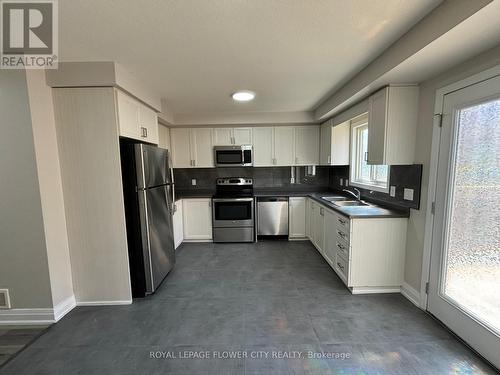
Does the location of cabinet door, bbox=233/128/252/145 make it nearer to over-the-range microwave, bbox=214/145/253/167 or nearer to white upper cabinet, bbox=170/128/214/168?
over-the-range microwave, bbox=214/145/253/167

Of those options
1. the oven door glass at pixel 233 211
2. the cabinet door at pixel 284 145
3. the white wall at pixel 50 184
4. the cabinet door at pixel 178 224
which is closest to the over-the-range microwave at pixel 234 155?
the cabinet door at pixel 284 145

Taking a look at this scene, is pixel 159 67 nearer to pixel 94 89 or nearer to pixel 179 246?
pixel 94 89

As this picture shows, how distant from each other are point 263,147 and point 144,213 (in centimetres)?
253

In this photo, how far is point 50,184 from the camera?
6.51ft

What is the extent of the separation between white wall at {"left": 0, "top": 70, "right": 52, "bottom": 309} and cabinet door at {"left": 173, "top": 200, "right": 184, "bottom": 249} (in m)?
1.80

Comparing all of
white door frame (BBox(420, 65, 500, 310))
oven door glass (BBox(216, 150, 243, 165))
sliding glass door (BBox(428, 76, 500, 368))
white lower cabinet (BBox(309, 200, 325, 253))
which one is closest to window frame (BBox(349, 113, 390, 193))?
white lower cabinet (BBox(309, 200, 325, 253))

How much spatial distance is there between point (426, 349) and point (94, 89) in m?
3.49

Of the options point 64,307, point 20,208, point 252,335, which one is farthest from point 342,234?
point 20,208

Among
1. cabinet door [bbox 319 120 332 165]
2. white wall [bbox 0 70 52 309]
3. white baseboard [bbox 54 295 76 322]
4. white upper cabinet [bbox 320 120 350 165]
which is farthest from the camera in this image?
cabinet door [bbox 319 120 332 165]

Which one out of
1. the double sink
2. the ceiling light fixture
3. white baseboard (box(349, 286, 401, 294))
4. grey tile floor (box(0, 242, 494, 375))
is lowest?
grey tile floor (box(0, 242, 494, 375))

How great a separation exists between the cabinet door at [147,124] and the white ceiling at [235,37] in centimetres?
31

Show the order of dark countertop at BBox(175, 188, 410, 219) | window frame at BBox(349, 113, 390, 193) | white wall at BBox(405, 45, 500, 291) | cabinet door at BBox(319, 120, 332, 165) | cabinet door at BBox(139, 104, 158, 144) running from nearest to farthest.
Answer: white wall at BBox(405, 45, 500, 291), dark countertop at BBox(175, 188, 410, 219), cabinet door at BBox(139, 104, 158, 144), window frame at BBox(349, 113, 390, 193), cabinet door at BBox(319, 120, 332, 165)

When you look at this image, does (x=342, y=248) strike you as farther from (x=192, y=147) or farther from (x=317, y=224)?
(x=192, y=147)

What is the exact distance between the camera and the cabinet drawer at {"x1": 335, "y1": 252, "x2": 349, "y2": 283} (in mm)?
2428
